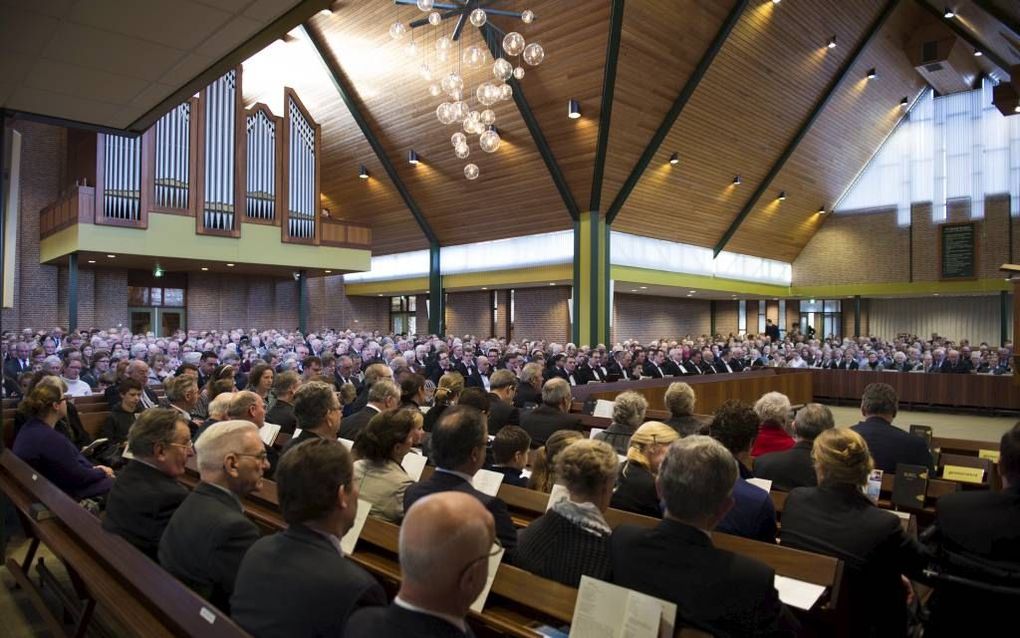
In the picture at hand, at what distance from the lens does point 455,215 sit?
16.2 meters

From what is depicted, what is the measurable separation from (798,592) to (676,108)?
457 inches

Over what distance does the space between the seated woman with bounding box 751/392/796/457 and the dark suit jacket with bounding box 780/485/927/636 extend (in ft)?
4.84

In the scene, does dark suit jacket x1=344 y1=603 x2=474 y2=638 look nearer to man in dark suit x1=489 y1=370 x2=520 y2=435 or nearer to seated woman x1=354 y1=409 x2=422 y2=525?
seated woman x1=354 y1=409 x2=422 y2=525

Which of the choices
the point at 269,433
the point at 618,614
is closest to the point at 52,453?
the point at 269,433

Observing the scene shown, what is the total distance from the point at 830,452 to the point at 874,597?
0.48 meters

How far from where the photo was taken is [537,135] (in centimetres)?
1245

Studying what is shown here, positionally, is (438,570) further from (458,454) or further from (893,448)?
(893,448)

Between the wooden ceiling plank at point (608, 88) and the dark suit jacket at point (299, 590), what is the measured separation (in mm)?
10085

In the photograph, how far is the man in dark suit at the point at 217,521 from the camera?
189 centimetres

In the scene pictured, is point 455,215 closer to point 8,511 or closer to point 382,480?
point 8,511

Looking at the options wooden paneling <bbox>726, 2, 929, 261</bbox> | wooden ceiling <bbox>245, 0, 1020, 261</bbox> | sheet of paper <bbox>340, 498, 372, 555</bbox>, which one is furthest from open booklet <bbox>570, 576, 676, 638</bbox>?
wooden paneling <bbox>726, 2, 929, 261</bbox>

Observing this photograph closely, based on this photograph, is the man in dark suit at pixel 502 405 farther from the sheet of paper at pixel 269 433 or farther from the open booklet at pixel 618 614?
the open booklet at pixel 618 614

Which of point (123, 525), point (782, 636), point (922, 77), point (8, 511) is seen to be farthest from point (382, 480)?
point (922, 77)

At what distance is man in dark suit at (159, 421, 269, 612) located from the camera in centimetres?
189
